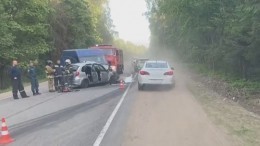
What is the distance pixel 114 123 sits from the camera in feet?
39.0

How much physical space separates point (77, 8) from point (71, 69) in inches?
1249

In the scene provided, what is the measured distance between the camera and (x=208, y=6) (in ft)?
112

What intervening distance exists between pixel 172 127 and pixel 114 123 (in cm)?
164

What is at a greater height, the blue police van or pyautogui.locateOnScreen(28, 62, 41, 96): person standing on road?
the blue police van

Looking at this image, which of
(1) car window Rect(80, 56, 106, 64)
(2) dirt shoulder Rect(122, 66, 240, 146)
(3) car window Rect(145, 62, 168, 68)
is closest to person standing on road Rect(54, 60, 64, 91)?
(3) car window Rect(145, 62, 168, 68)

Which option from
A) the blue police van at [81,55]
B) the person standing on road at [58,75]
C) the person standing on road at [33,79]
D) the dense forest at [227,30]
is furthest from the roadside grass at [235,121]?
the blue police van at [81,55]

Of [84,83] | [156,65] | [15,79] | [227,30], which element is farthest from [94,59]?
[15,79]

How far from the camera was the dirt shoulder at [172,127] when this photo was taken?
30.6ft

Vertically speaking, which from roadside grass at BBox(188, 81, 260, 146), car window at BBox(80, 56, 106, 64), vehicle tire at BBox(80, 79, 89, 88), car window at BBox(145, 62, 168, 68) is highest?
car window at BBox(80, 56, 106, 64)

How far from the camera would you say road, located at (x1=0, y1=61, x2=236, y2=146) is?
9.52 metres

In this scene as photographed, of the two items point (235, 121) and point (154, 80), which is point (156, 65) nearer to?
point (154, 80)

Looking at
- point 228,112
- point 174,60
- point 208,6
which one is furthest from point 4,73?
point 174,60

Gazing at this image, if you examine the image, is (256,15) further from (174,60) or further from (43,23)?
(174,60)

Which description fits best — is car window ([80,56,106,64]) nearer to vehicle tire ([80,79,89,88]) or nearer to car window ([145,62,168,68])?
vehicle tire ([80,79,89,88])
